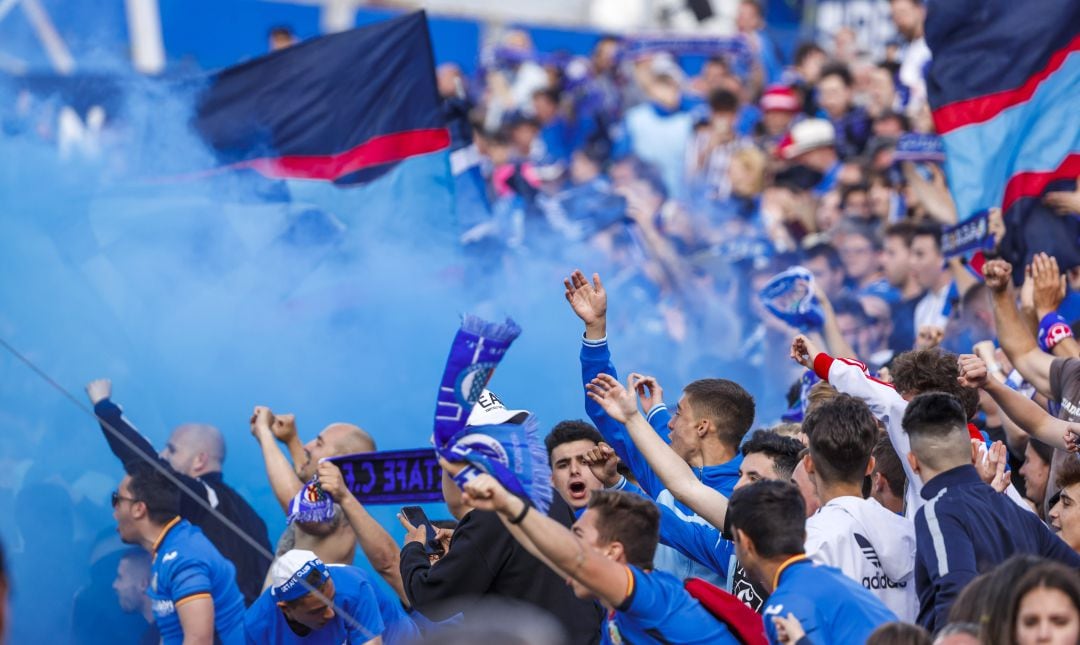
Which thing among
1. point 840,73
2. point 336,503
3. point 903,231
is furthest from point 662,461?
point 840,73

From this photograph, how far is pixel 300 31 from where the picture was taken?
16031 mm

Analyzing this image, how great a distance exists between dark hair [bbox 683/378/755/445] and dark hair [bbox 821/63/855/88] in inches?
305

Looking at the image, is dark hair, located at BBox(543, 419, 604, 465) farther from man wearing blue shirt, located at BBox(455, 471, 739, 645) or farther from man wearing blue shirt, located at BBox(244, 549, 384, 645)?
man wearing blue shirt, located at BBox(455, 471, 739, 645)

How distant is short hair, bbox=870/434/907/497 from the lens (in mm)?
4926

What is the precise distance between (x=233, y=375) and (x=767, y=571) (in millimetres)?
4556

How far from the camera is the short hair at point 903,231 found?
9.13m

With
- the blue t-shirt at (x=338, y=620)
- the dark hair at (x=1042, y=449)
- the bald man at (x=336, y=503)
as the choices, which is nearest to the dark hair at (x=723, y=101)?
the bald man at (x=336, y=503)

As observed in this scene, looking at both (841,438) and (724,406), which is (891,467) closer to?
(841,438)

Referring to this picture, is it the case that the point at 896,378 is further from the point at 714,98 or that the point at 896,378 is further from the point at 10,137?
the point at 714,98

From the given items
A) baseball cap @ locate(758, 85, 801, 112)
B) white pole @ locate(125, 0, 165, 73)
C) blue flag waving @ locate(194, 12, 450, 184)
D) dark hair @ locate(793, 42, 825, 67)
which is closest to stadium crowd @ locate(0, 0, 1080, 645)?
blue flag waving @ locate(194, 12, 450, 184)

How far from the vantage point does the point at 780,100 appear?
12883 mm

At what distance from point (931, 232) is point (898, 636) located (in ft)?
19.1

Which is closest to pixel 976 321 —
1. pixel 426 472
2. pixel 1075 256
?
pixel 1075 256

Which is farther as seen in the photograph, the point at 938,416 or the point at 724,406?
the point at 724,406
